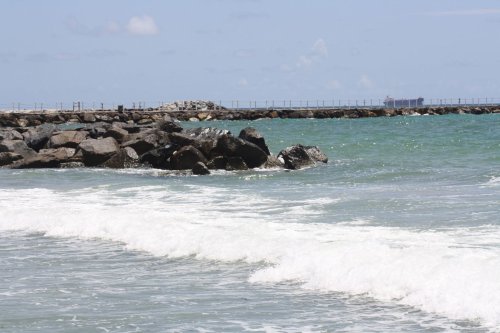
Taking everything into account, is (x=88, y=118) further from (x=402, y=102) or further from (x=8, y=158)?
Result: (x=402, y=102)

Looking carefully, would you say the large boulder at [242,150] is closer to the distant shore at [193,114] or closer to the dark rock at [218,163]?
the dark rock at [218,163]

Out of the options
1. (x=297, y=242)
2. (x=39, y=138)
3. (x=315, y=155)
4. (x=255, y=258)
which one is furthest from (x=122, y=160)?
(x=255, y=258)

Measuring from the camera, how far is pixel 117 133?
33.3 m

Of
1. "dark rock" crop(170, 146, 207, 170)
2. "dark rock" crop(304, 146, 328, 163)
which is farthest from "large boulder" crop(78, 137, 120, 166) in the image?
"dark rock" crop(304, 146, 328, 163)

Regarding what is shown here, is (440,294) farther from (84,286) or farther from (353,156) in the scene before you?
(353,156)

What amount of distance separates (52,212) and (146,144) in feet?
47.0

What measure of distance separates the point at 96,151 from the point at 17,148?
4.05m

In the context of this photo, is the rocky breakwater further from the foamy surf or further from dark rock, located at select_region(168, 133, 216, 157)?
the foamy surf

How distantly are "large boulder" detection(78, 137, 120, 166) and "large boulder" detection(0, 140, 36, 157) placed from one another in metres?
2.19

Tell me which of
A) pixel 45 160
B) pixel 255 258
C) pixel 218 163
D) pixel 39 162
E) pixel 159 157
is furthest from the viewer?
pixel 45 160

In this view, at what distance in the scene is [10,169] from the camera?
30.6m

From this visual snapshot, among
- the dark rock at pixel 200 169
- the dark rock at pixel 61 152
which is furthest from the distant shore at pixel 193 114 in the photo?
the dark rock at pixel 200 169

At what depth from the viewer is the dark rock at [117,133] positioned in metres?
33.2

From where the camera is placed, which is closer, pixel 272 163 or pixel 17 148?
pixel 272 163
